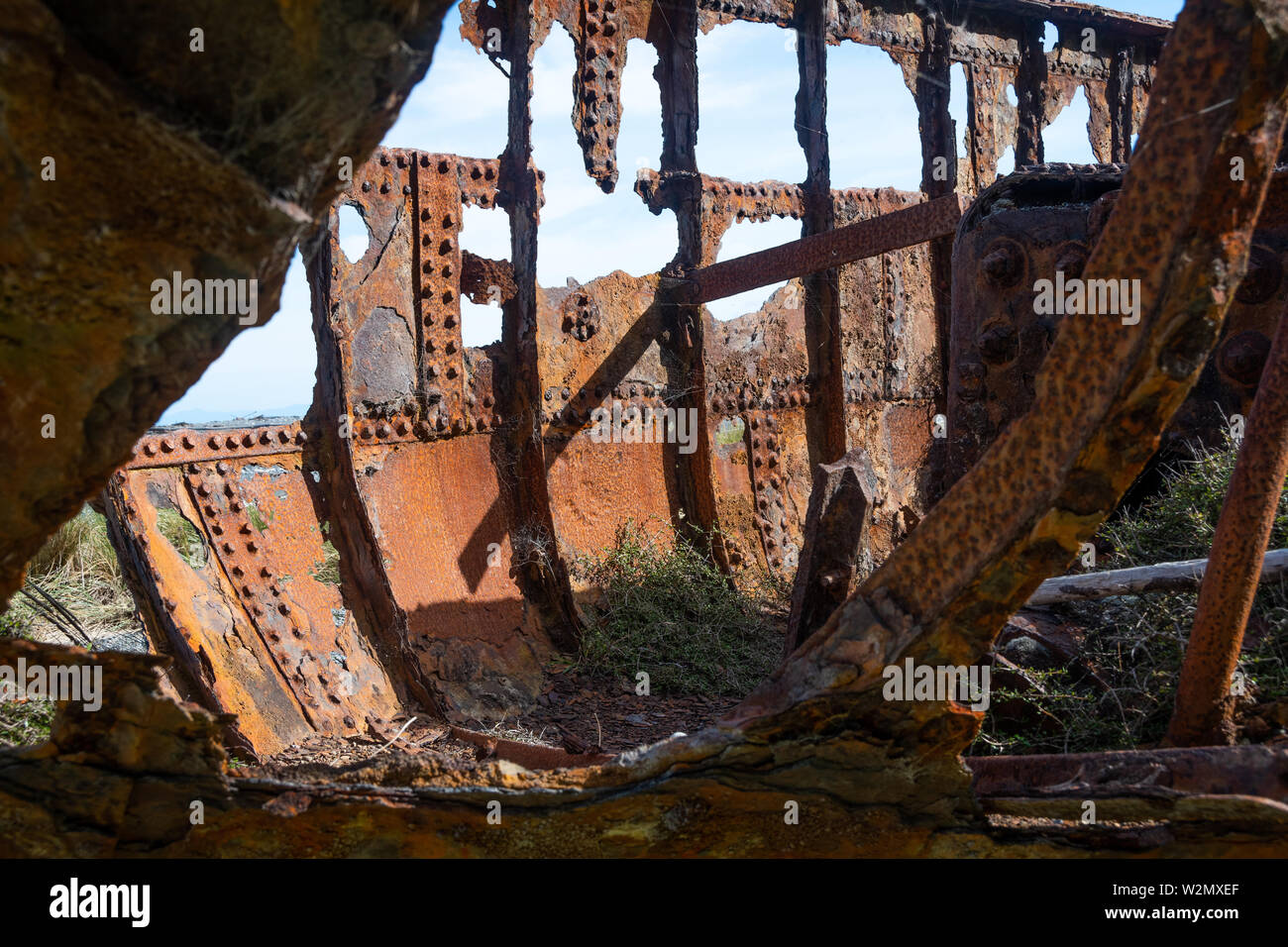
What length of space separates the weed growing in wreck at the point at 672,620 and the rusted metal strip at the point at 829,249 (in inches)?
63.6

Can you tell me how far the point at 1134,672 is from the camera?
3.09 m

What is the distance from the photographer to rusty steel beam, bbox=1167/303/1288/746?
224cm

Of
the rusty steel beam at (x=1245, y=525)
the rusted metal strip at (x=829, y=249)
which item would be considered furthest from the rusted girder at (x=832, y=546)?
the rusted metal strip at (x=829, y=249)

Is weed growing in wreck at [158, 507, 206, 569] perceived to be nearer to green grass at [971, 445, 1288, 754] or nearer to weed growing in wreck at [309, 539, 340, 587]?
weed growing in wreck at [309, 539, 340, 587]

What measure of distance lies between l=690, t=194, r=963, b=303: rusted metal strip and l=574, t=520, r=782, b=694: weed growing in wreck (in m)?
1.61

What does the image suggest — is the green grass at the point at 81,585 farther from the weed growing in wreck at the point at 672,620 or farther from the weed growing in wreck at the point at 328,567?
the weed growing in wreck at the point at 672,620

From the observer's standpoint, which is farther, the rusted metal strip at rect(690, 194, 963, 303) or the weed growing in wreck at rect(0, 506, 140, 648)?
the weed growing in wreck at rect(0, 506, 140, 648)

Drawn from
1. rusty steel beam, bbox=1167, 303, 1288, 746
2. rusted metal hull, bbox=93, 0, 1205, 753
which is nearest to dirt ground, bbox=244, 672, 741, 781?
rusted metal hull, bbox=93, 0, 1205, 753

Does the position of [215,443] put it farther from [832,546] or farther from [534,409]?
[832,546]

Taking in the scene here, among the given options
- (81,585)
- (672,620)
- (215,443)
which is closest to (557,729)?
(672,620)

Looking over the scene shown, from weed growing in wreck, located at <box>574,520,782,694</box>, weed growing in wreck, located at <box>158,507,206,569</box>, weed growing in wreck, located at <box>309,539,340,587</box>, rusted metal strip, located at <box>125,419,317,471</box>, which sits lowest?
weed growing in wreck, located at <box>574,520,782,694</box>

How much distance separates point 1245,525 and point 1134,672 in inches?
38.8

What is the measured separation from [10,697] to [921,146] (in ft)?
23.3
